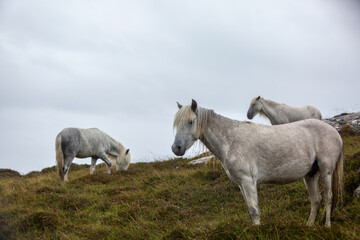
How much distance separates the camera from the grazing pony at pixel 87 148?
1309 cm

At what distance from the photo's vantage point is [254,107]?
1483 centimetres

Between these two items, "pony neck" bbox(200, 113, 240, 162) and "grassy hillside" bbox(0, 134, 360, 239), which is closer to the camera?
"grassy hillside" bbox(0, 134, 360, 239)

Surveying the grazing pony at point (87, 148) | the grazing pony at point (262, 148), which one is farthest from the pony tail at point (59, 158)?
the grazing pony at point (262, 148)

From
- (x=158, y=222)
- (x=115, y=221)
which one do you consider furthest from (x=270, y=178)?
(x=115, y=221)

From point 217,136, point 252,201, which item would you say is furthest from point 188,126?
point 252,201

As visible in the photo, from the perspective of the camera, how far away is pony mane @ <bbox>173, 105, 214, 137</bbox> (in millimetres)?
4473

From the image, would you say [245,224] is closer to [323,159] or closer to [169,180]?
[323,159]

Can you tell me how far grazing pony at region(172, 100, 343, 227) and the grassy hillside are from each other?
0.61 meters

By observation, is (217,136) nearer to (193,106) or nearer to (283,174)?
(193,106)

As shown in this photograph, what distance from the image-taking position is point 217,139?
462 cm

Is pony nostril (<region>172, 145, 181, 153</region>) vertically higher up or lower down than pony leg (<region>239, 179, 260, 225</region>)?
higher up

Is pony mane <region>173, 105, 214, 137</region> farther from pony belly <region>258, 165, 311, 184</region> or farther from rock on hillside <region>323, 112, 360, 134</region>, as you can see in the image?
rock on hillside <region>323, 112, 360, 134</region>

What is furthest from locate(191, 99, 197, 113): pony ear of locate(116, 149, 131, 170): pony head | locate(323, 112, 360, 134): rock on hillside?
locate(323, 112, 360, 134): rock on hillside

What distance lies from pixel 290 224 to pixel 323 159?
128 centimetres
